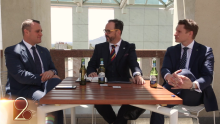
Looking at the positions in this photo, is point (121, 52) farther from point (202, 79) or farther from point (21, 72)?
point (21, 72)

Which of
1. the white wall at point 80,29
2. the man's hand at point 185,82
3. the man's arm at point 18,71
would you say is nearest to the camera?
the man's hand at point 185,82

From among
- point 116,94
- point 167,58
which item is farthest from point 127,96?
point 167,58

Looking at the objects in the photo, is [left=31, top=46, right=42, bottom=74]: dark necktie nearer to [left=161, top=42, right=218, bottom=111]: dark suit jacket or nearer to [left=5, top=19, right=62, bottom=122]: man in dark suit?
[left=5, top=19, right=62, bottom=122]: man in dark suit

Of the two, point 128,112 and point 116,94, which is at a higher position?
point 116,94

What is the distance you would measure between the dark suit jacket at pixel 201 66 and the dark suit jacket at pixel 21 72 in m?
1.47

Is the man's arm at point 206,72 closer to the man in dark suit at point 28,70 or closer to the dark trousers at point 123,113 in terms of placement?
the dark trousers at point 123,113

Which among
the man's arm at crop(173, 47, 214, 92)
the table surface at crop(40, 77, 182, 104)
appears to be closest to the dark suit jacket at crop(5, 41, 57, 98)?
the table surface at crop(40, 77, 182, 104)

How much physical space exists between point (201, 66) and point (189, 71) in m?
0.30

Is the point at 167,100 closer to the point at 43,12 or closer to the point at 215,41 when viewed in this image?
the point at 215,41

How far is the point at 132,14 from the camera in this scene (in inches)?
684

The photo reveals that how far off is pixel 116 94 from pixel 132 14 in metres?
16.5

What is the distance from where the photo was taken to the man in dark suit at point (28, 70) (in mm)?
2199

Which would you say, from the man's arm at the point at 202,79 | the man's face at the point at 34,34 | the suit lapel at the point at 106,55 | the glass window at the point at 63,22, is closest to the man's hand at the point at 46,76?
the man's face at the point at 34,34

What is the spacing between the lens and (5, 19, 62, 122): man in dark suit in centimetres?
220
